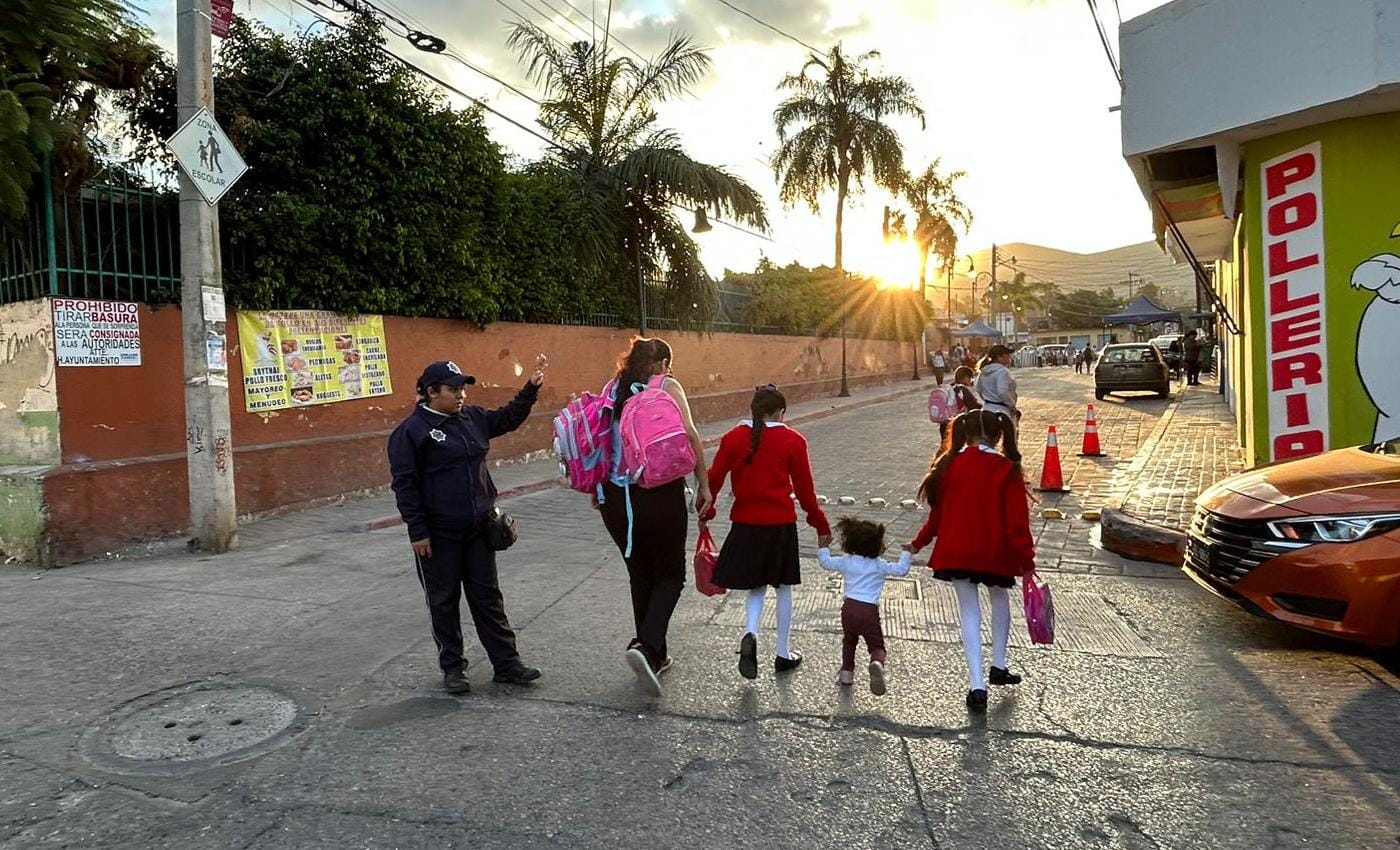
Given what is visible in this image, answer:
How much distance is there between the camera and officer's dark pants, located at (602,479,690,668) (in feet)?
14.0

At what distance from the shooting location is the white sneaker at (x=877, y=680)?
411cm

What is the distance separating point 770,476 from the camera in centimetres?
442

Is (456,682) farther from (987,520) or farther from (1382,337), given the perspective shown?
(1382,337)

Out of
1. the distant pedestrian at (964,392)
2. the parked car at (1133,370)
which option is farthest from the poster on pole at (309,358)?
the parked car at (1133,370)

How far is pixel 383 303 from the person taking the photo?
1084 centimetres

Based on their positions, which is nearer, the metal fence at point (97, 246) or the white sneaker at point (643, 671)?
the white sneaker at point (643, 671)

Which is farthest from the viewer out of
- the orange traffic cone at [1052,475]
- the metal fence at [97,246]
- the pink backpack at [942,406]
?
the pink backpack at [942,406]

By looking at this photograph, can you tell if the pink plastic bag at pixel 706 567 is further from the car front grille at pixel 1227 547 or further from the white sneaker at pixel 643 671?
the car front grille at pixel 1227 547

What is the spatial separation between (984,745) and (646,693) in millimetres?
1536

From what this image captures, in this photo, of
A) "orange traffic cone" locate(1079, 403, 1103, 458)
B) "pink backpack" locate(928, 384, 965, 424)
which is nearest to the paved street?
"pink backpack" locate(928, 384, 965, 424)

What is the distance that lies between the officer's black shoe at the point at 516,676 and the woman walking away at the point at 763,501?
3.42ft

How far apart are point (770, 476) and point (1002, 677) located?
1484mm

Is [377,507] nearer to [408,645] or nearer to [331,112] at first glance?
[331,112]

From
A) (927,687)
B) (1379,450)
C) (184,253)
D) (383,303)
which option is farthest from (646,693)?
(383,303)
